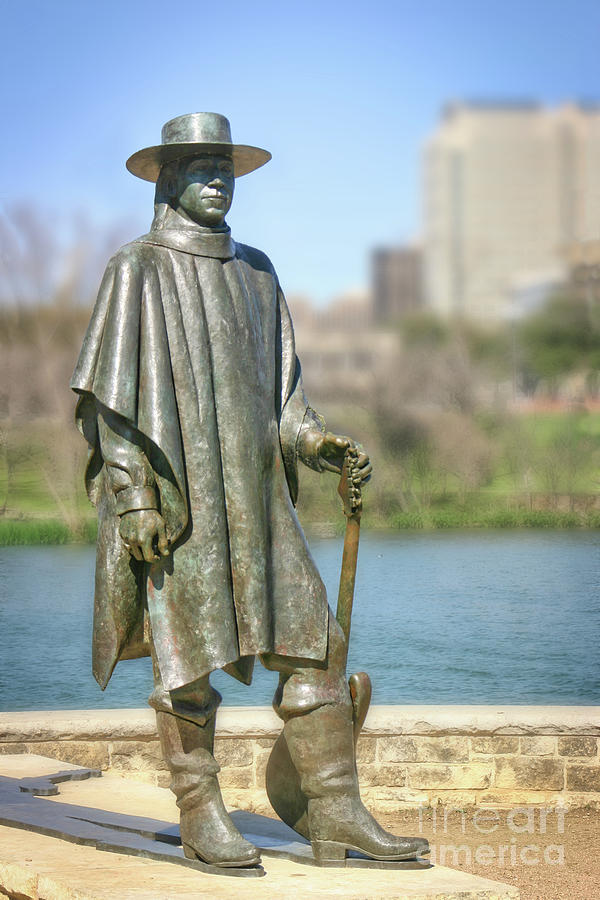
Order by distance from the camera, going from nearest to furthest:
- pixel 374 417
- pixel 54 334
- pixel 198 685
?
pixel 198 685 < pixel 54 334 < pixel 374 417

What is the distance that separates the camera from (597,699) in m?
7.59

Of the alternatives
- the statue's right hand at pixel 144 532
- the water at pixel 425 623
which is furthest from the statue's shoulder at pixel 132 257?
the water at pixel 425 623

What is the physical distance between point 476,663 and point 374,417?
9.96ft

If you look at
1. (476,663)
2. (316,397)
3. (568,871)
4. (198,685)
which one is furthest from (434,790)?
(316,397)

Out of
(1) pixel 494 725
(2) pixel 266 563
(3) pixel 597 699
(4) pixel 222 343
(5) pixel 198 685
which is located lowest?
(3) pixel 597 699

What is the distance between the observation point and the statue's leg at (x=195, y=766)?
3.19 metres

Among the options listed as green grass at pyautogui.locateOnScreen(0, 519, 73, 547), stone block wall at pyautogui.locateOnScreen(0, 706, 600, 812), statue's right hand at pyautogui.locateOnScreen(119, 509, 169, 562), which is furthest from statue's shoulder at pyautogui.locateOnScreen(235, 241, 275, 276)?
green grass at pyautogui.locateOnScreen(0, 519, 73, 547)

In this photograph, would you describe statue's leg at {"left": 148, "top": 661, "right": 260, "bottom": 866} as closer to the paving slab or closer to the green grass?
the paving slab

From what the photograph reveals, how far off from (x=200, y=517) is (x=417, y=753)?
219cm

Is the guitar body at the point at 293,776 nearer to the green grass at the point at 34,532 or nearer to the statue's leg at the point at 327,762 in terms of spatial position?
the statue's leg at the point at 327,762

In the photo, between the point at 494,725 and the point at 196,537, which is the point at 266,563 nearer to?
the point at 196,537

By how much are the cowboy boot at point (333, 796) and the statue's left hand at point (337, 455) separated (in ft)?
1.92

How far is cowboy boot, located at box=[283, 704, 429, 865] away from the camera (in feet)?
10.5

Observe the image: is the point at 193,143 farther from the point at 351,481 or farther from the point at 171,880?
the point at 171,880
